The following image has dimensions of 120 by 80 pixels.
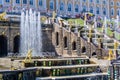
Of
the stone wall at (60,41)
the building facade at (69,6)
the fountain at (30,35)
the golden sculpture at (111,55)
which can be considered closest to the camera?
the golden sculpture at (111,55)

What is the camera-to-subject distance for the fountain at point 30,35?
4938 cm

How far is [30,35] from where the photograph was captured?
50219 mm

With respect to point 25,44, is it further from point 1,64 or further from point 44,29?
point 1,64

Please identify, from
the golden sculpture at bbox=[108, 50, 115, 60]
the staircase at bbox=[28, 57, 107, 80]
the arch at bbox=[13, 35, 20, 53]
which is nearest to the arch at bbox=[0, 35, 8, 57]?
the arch at bbox=[13, 35, 20, 53]

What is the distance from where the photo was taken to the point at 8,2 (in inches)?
2512

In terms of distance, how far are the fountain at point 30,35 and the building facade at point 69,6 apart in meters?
8.53

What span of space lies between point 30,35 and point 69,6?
1036 inches

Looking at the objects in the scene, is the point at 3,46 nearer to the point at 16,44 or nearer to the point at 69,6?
the point at 16,44

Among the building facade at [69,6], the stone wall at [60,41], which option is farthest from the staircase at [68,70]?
the building facade at [69,6]

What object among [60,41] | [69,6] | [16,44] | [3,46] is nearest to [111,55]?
[60,41]

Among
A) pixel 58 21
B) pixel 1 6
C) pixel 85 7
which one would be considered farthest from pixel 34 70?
pixel 85 7

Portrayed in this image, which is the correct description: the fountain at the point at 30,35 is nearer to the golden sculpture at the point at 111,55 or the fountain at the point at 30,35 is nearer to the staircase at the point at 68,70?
the golden sculpture at the point at 111,55

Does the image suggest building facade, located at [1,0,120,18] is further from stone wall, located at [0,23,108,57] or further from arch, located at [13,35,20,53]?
stone wall, located at [0,23,108,57]

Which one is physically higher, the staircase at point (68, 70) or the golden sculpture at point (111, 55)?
the golden sculpture at point (111, 55)
